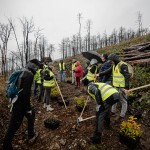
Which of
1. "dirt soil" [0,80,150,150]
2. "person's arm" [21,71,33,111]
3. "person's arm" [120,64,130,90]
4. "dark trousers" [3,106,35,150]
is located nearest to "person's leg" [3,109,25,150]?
"dark trousers" [3,106,35,150]

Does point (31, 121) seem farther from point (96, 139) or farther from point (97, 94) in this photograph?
point (97, 94)

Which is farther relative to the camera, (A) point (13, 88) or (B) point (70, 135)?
(B) point (70, 135)

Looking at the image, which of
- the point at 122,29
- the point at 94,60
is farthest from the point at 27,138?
the point at 122,29

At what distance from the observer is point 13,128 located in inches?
181

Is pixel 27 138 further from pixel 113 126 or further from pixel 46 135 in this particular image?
pixel 113 126

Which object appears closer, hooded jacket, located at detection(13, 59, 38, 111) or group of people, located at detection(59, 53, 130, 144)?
hooded jacket, located at detection(13, 59, 38, 111)

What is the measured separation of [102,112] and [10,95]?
8.73 feet

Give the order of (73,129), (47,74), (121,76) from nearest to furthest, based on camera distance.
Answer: (73,129) < (121,76) < (47,74)

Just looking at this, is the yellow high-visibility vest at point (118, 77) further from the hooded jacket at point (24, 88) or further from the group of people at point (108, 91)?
the hooded jacket at point (24, 88)

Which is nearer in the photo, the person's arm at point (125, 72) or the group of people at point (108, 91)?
the group of people at point (108, 91)

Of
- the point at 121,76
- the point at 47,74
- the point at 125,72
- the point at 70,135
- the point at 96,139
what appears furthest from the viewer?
the point at 47,74

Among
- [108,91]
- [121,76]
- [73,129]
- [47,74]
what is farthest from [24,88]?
[121,76]

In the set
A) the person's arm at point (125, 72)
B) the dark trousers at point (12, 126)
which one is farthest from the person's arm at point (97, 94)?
the dark trousers at point (12, 126)

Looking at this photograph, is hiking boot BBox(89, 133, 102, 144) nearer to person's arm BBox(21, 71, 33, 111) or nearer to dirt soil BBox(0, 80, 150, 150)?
dirt soil BBox(0, 80, 150, 150)
